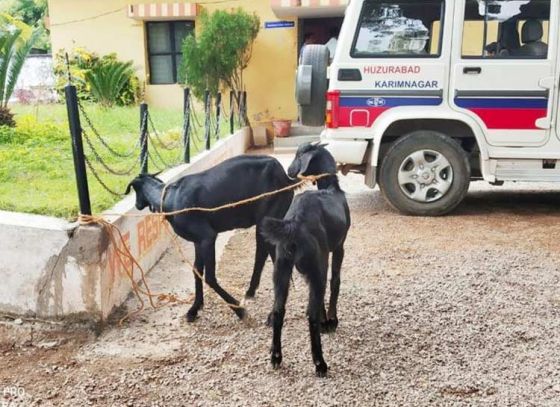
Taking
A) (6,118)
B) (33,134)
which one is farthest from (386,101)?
(6,118)

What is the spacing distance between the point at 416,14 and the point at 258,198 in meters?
3.19

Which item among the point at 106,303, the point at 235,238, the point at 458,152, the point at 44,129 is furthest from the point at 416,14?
the point at 44,129

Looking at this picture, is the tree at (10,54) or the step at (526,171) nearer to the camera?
the step at (526,171)

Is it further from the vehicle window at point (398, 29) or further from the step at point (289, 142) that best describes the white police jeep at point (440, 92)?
the step at point (289, 142)

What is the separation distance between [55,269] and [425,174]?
3847 mm

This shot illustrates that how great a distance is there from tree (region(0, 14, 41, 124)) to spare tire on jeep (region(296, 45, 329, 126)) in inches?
190

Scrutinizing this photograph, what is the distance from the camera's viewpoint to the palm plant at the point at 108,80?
42.7 feet

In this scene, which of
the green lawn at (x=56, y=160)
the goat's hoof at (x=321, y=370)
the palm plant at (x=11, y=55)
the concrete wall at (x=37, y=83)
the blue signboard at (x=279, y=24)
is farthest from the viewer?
the concrete wall at (x=37, y=83)

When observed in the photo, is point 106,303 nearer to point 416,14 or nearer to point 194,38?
point 416,14

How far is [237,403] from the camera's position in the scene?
2.87m

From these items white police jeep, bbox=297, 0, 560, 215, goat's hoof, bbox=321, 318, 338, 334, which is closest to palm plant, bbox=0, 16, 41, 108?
white police jeep, bbox=297, 0, 560, 215

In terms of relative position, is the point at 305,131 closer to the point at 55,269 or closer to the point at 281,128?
the point at 281,128

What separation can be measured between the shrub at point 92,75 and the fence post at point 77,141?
9.89 meters

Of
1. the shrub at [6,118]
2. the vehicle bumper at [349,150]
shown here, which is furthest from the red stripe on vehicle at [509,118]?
the shrub at [6,118]
